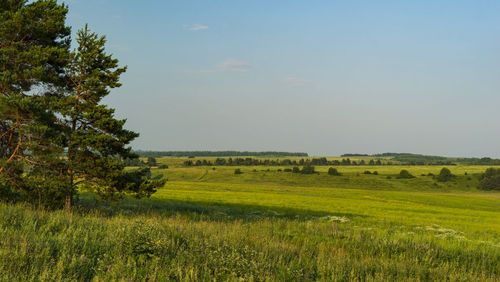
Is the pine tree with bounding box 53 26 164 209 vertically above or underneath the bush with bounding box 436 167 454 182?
above

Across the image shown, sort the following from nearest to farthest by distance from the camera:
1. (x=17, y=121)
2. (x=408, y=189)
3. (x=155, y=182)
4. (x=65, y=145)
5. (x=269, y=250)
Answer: (x=269, y=250), (x=17, y=121), (x=65, y=145), (x=155, y=182), (x=408, y=189)

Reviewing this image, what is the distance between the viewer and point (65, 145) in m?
16.2

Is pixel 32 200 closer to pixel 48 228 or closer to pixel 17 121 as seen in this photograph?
pixel 17 121

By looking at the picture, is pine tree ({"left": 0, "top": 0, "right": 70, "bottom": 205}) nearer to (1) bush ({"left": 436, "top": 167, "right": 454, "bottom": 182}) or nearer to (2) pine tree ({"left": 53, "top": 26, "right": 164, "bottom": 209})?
(2) pine tree ({"left": 53, "top": 26, "right": 164, "bottom": 209})

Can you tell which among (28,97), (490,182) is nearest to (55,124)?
(28,97)

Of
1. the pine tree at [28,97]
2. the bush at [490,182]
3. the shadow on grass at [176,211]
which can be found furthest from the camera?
the bush at [490,182]

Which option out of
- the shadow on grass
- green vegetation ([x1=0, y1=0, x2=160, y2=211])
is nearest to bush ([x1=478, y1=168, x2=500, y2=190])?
the shadow on grass

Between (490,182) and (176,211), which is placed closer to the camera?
(176,211)

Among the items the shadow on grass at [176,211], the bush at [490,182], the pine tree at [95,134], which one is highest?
the pine tree at [95,134]

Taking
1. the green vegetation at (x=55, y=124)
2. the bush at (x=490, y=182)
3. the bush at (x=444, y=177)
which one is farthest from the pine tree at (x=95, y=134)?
the bush at (x=490, y=182)

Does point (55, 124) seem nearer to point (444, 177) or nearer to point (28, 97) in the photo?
point (28, 97)

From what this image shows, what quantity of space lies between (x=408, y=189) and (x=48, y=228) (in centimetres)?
11663

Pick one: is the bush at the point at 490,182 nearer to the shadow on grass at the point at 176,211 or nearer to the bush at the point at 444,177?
the bush at the point at 444,177

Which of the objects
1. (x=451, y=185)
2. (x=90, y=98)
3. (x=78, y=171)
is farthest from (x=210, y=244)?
(x=451, y=185)
